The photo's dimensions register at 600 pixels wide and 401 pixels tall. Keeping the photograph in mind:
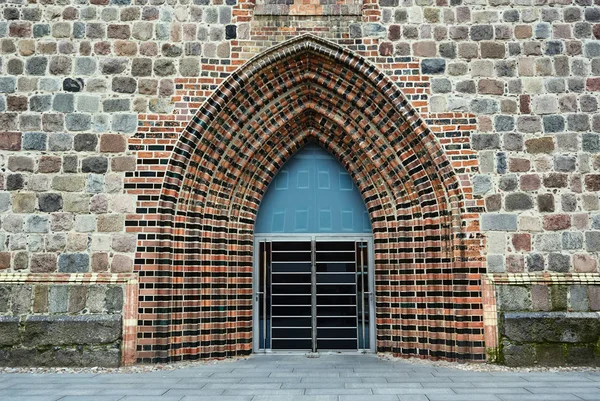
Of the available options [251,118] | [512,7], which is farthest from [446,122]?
[251,118]

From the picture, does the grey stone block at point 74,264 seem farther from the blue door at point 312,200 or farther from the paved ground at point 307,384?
the blue door at point 312,200

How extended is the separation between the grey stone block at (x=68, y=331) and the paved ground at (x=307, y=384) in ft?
1.44

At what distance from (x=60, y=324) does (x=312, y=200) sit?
3557 mm

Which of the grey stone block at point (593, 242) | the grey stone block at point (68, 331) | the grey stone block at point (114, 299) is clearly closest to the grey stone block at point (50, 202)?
the grey stone block at point (114, 299)

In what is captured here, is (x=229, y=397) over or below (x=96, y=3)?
below

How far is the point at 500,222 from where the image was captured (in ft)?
20.9

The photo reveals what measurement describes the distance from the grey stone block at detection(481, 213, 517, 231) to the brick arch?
0.33 m

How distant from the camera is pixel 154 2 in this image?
264 inches

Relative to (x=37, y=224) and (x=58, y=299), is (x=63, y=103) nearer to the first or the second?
(x=37, y=224)

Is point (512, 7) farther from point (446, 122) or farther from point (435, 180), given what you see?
point (435, 180)

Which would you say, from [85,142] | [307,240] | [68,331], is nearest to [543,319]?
[307,240]

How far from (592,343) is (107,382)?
554 centimetres

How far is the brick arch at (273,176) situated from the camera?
641cm

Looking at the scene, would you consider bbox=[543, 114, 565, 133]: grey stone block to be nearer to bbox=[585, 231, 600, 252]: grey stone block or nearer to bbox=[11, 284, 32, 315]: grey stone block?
bbox=[585, 231, 600, 252]: grey stone block
